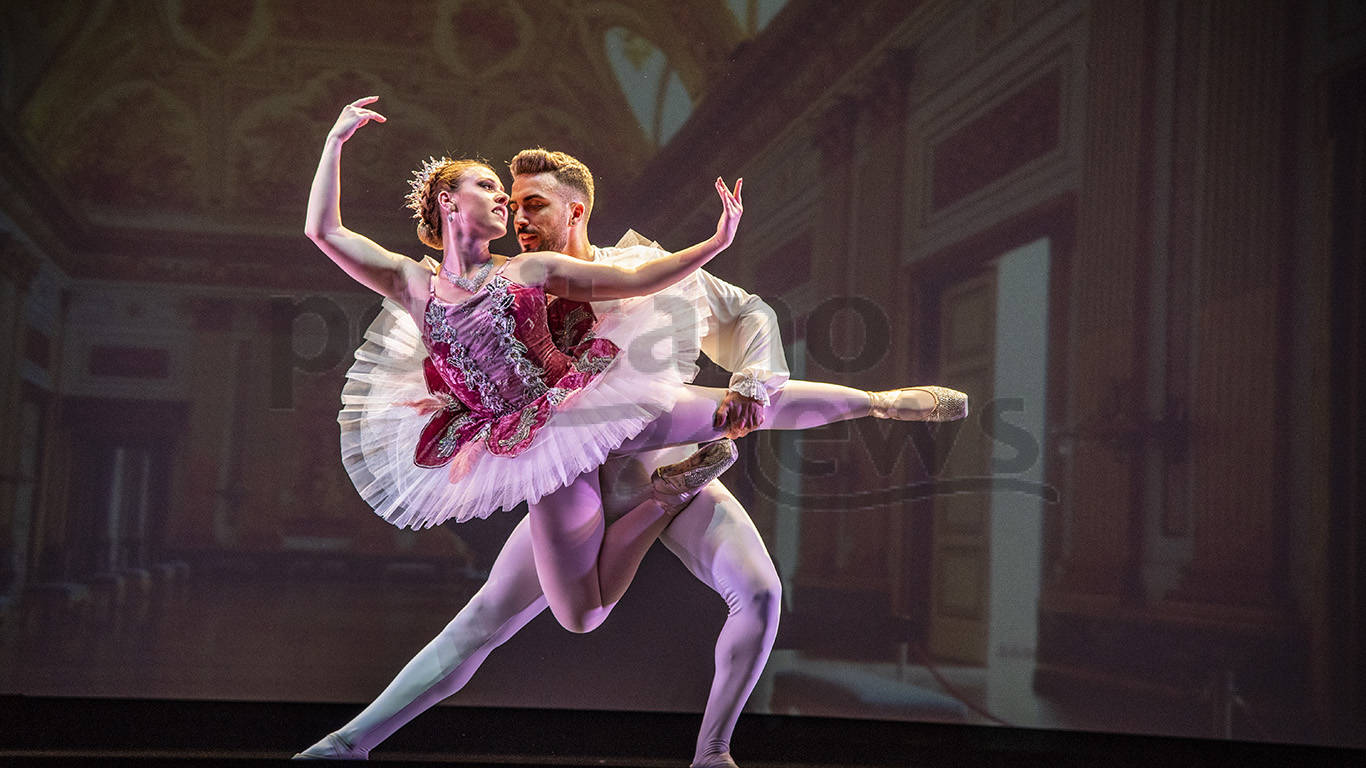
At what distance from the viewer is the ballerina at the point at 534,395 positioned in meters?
2.24

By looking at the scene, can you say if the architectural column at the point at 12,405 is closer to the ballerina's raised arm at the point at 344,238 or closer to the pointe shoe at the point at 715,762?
the ballerina's raised arm at the point at 344,238

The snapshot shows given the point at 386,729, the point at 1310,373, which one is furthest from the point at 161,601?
the point at 1310,373

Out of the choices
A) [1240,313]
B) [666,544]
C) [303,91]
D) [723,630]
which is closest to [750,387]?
[666,544]

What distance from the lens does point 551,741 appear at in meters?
3.07

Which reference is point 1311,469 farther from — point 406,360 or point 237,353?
point 237,353

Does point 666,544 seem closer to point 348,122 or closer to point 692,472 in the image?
point 692,472

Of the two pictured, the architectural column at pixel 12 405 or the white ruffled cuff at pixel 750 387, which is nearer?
the white ruffled cuff at pixel 750 387

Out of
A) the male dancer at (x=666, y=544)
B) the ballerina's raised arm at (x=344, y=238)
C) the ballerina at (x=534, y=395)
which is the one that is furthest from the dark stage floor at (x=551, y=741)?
the ballerina's raised arm at (x=344, y=238)

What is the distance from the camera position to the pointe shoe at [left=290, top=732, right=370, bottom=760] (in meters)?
2.42

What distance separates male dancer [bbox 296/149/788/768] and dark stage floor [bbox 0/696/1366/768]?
232 millimetres

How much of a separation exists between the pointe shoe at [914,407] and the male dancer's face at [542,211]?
83 cm

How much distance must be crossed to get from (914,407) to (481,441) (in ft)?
3.33

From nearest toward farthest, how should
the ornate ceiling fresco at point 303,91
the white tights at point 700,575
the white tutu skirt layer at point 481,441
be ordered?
the white tutu skirt layer at point 481,441, the white tights at point 700,575, the ornate ceiling fresco at point 303,91

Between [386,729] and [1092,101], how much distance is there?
3.22 metres
